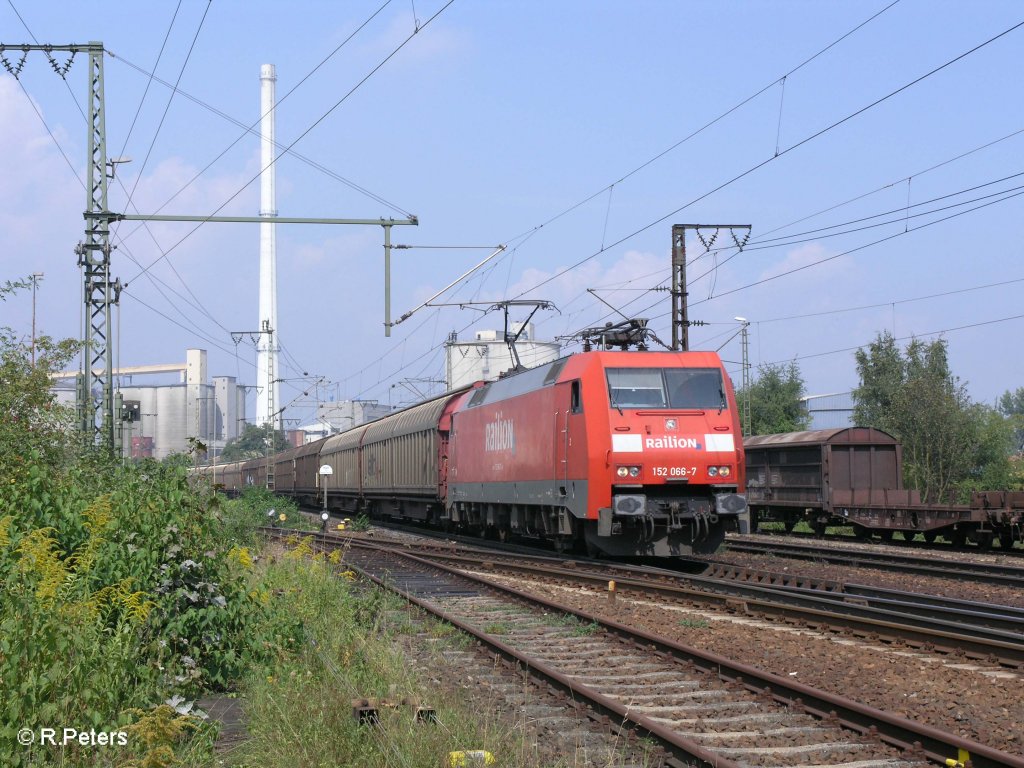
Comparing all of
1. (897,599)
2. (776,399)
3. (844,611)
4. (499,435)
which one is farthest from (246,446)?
(844,611)

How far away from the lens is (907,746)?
6305 mm

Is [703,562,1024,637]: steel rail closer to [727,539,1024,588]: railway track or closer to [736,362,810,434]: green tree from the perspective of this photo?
[727,539,1024,588]: railway track

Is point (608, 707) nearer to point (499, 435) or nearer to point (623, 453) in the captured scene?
point (623, 453)

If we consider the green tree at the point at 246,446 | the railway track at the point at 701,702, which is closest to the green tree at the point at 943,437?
the railway track at the point at 701,702

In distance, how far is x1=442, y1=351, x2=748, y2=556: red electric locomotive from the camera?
54.5ft

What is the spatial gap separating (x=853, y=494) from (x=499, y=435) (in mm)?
11559

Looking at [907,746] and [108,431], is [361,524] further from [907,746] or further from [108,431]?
[907,746]

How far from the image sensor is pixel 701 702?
7.74m

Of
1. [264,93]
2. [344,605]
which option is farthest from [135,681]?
[264,93]

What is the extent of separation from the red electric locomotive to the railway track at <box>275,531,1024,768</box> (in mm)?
4675

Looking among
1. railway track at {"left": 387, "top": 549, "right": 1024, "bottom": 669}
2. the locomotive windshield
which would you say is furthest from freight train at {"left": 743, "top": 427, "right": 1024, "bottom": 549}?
railway track at {"left": 387, "top": 549, "right": 1024, "bottom": 669}

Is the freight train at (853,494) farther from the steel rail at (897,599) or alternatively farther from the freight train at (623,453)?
the steel rail at (897,599)

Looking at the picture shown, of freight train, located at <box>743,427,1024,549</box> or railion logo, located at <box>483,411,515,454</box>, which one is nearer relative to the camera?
railion logo, located at <box>483,411,515,454</box>

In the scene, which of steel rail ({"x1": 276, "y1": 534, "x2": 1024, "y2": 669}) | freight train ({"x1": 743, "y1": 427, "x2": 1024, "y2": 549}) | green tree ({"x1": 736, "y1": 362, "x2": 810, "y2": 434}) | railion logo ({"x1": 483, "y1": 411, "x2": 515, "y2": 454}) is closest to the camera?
steel rail ({"x1": 276, "y1": 534, "x2": 1024, "y2": 669})
